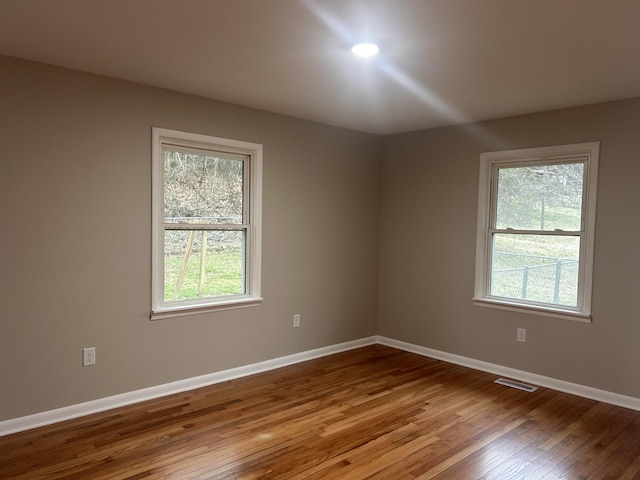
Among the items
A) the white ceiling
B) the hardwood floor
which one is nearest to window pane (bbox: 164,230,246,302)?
the hardwood floor

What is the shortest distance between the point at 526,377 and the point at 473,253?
1.18m

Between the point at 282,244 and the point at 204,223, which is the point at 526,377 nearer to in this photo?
the point at 282,244

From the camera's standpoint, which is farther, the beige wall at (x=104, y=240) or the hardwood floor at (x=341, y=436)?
the beige wall at (x=104, y=240)

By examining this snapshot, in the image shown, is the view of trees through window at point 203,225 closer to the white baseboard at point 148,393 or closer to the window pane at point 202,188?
the window pane at point 202,188

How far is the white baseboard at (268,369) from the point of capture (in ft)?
9.59

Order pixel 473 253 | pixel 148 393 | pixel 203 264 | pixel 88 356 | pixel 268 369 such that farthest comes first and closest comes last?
pixel 473 253
pixel 268 369
pixel 203 264
pixel 148 393
pixel 88 356

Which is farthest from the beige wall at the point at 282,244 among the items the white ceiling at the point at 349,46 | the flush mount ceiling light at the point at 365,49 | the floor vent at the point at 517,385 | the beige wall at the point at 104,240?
the flush mount ceiling light at the point at 365,49

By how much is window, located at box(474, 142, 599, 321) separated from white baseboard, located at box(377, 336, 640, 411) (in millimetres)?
561

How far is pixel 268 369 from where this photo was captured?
409 cm

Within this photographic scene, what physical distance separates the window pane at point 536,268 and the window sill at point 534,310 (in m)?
0.10

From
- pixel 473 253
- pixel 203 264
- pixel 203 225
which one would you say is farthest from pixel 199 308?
pixel 473 253

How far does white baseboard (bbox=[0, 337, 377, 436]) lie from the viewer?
112 inches

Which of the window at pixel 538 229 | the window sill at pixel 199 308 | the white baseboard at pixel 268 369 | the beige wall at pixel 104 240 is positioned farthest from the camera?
the window at pixel 538 229

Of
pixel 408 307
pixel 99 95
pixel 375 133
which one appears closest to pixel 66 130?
pixel 99 95
